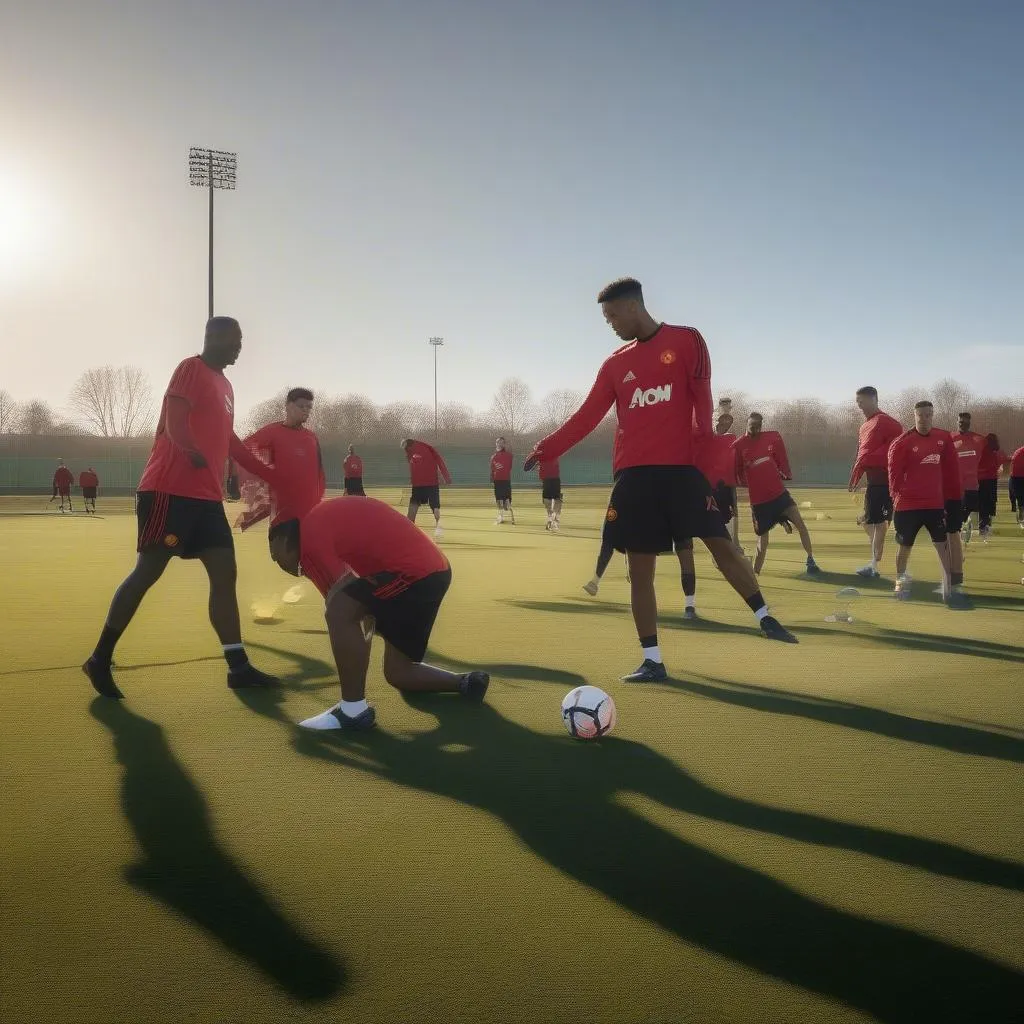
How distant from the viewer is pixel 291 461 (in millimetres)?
7930

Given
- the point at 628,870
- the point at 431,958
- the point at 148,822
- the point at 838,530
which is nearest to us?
the point at 431,958

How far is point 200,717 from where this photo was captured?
551 cm

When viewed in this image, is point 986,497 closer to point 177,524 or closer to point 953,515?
point 953,515

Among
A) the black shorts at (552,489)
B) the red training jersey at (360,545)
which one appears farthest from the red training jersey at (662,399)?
the black shorts at (552,489)

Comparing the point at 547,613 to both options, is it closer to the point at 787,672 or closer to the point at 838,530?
the point at 787,672

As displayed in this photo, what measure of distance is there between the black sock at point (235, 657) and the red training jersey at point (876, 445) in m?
8.22

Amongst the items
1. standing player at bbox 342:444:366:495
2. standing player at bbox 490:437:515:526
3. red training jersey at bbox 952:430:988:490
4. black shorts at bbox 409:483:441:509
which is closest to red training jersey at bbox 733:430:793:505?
red training jersey at bbox 952:430:988:490

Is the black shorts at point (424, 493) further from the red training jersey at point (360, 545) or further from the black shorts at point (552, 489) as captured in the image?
the red training jersey at point (360, 545)

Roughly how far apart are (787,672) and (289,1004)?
15.9ft

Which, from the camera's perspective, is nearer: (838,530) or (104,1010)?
(104,1010)

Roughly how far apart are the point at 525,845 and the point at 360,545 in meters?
2.13

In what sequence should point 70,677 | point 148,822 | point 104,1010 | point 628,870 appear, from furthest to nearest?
1. point 70,677
2. point 148,822
3. point 628,870
4. point 104,1010

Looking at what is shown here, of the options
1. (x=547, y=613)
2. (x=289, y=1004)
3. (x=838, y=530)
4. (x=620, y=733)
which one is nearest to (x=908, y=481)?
(x=547, y=613)

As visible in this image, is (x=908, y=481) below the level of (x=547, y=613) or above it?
above
